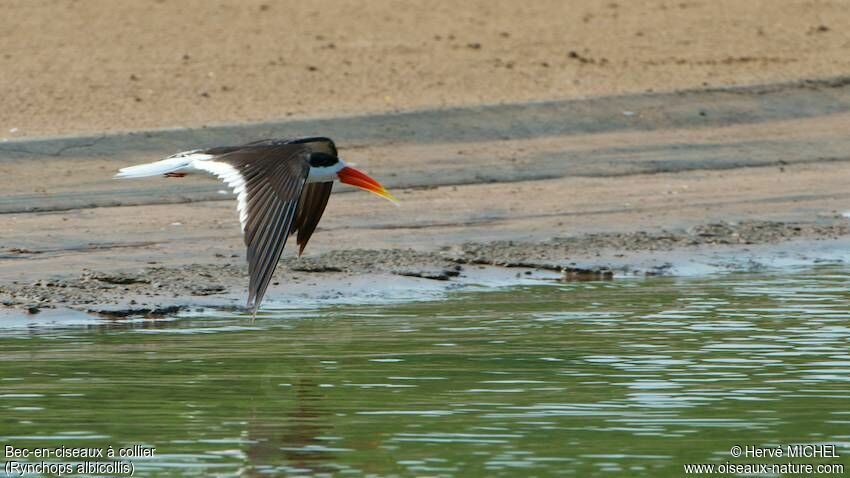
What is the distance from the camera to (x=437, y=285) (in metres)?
10.1

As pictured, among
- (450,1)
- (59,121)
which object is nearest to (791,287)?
(59,121)

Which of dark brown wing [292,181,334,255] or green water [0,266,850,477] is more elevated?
dark brown wing [292,181,334,255]

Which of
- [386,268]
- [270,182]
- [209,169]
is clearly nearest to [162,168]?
[209,169]

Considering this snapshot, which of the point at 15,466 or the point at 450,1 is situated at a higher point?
the point at 450,1

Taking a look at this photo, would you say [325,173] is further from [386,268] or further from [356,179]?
[386,268]

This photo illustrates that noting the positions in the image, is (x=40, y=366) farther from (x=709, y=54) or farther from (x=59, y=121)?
(x=709, y=54)

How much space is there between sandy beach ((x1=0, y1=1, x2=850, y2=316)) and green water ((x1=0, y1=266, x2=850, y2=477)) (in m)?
1.04

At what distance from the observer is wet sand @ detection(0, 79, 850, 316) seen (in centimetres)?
1006

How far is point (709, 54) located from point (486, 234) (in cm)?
649
